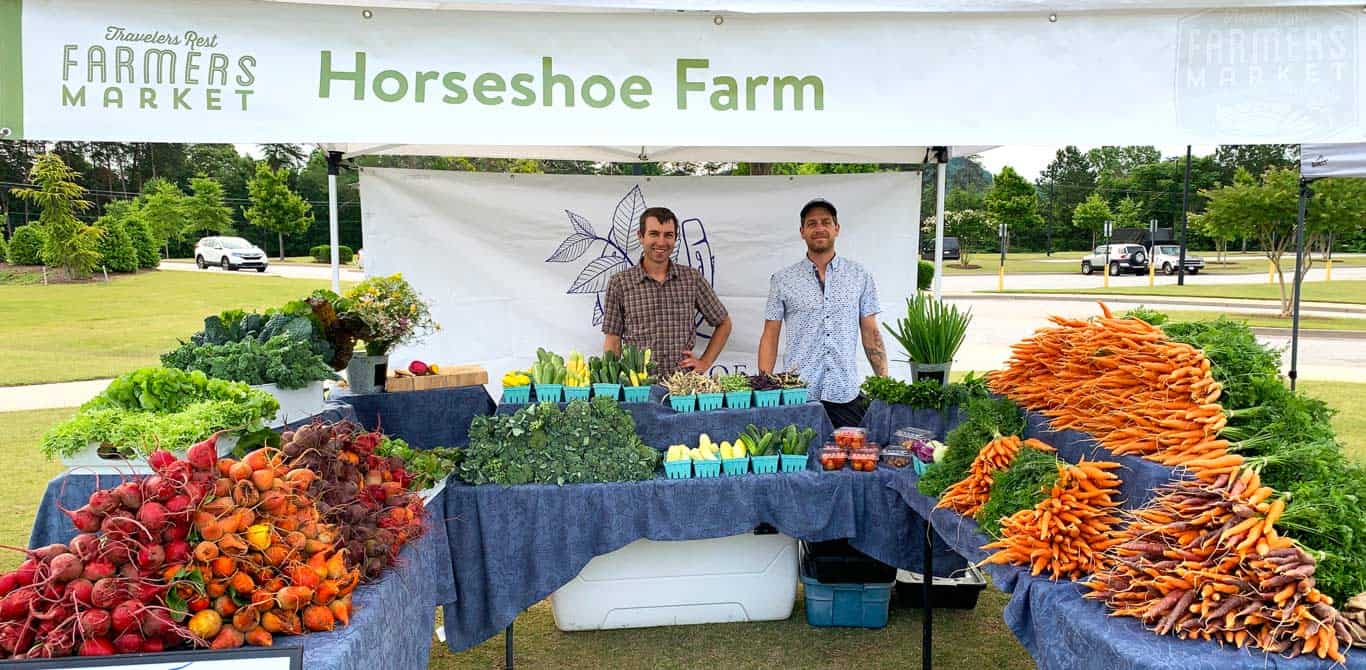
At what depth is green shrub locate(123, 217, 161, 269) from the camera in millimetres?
30625

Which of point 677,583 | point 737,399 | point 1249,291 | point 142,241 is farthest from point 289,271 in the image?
point 1249,291

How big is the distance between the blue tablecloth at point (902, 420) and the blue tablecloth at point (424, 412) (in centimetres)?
185

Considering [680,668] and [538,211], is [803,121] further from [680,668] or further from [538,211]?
[538,211]

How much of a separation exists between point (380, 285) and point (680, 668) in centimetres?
220

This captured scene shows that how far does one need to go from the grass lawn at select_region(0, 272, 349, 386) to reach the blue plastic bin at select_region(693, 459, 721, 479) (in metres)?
9.79

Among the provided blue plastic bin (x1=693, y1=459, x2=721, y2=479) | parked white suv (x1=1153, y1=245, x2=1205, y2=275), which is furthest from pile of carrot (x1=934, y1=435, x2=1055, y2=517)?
parked white suv (x1=1153, y1=245, x2=1205, y2=275)

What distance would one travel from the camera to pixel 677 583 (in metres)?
3.96

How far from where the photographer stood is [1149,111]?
286 cm

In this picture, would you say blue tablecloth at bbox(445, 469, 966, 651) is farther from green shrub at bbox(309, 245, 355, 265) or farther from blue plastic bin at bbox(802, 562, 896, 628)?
green shrub at bbox(309, 245, 355, 265)

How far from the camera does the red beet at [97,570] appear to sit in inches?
67.4

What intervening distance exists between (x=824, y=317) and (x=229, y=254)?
33.3 metres

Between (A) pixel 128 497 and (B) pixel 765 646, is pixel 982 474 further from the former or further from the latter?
(A) pixel 128 497

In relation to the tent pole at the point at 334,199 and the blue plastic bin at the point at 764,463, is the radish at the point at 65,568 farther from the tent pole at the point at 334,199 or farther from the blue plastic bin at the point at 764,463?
the tent pole at the point at 334,199

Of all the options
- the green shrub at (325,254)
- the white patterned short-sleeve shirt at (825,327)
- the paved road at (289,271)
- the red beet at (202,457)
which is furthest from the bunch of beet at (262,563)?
the green shrub at (325,254)
